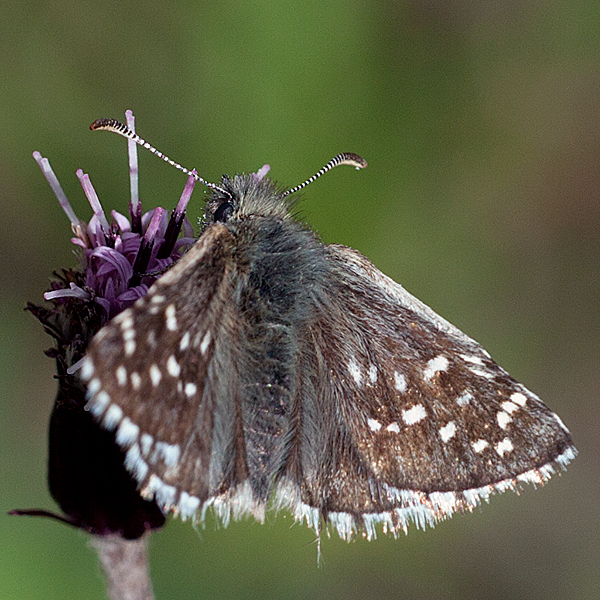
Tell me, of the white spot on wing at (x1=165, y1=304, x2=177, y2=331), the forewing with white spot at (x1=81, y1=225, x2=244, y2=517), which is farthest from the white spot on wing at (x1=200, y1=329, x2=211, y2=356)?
the white spot on wing at (x1=165, y1=304, x2=177, y2=331)

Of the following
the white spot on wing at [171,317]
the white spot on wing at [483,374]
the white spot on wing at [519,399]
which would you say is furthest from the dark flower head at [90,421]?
the white spot on wing at [519,399]

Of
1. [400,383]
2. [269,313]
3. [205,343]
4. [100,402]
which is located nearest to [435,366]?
[400,383]

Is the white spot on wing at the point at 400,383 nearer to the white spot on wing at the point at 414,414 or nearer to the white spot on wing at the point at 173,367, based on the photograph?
the white spot on wing at the point at 414,414

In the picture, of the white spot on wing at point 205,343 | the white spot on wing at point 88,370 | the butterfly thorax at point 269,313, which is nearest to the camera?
the white spot on wing at point 88,370

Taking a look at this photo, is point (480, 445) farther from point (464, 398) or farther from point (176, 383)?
point (176, 383)

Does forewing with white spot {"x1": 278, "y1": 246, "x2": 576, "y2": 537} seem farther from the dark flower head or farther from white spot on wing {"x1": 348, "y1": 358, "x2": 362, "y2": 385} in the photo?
the dark flower head

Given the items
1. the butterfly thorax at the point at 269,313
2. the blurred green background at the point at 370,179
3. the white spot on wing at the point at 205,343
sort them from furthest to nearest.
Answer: the blurred green background at the point at 370,179 < the butterfly thorax at the point at 269,313 < the white spot on wing at the point at 205,343

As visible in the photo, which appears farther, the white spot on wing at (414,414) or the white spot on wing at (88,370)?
the white spot on wing at (414,414)
